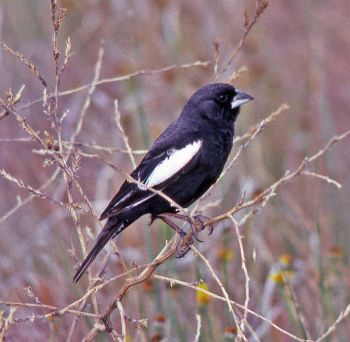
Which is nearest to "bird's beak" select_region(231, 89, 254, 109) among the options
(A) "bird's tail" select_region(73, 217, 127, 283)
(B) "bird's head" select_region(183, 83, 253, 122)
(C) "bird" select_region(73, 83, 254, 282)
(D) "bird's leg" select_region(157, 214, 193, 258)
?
(B) "bird's head" select_region(183, 83, 253, 122)

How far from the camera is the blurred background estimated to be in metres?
4.50

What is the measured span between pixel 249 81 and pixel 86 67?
1.45 metres

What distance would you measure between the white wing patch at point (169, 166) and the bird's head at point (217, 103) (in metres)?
0.28

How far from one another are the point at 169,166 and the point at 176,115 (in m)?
2.60

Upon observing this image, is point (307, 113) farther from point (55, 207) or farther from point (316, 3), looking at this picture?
point (55, 207)

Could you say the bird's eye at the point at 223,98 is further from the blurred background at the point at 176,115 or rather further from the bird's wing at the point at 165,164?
the blurred background at the point at 176,115

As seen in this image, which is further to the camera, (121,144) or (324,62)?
(324,62)

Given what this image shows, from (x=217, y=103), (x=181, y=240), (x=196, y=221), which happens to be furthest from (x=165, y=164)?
(x=181, y=240)

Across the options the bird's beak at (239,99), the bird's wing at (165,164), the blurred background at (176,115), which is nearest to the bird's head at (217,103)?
the bird's beak at (239,99)

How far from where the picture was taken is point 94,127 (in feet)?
19.9

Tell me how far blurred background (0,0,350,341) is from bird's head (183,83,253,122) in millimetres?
414

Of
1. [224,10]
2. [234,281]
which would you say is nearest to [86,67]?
[224,10]

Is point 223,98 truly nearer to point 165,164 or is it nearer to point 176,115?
point 165,164

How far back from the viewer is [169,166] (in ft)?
11.2
